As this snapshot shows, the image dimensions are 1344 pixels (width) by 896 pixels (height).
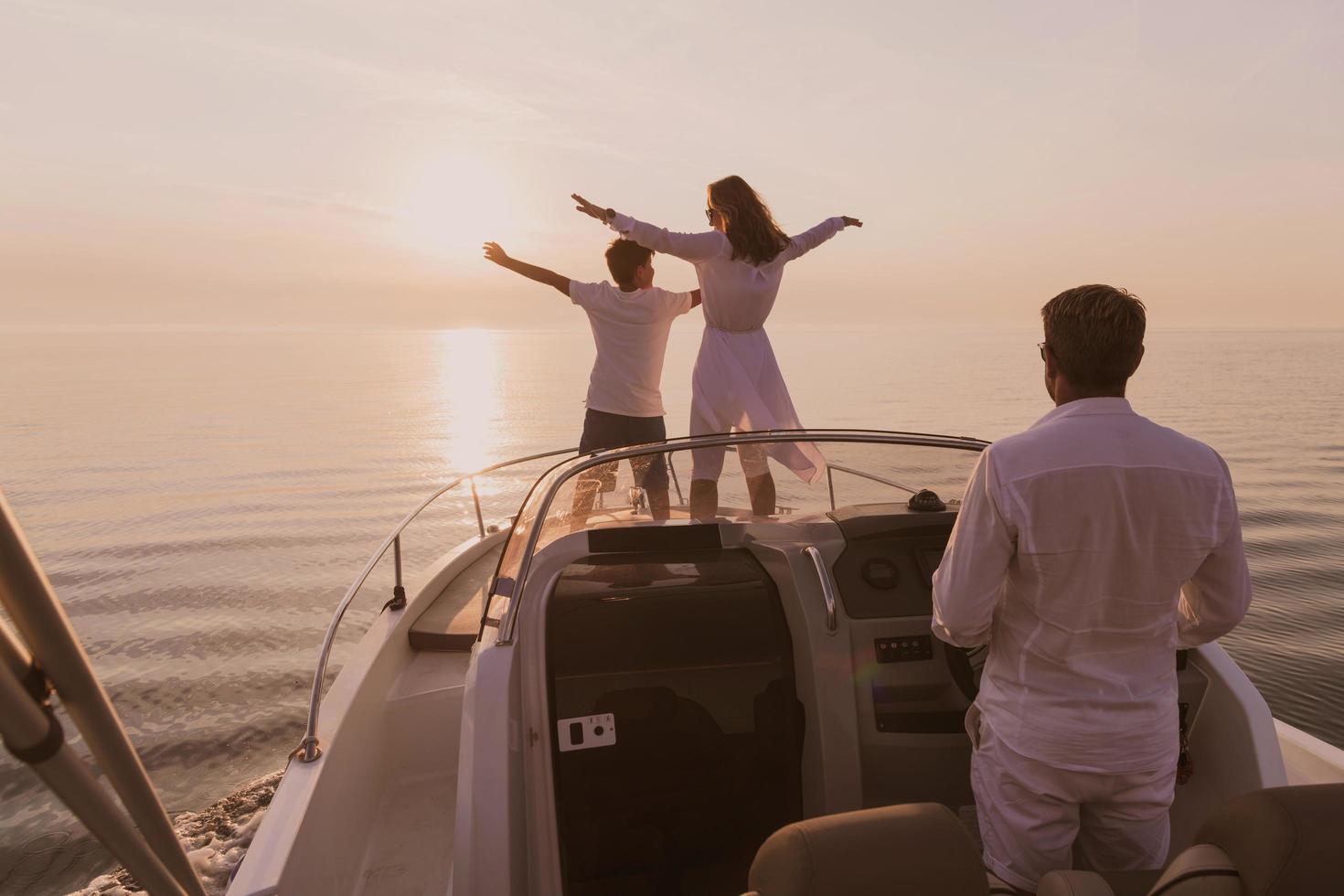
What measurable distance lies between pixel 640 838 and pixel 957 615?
125cm

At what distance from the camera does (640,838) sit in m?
2.27

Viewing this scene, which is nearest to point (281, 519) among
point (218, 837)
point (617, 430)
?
point (218, 837)

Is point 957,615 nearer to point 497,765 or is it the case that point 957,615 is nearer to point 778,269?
point 497,765

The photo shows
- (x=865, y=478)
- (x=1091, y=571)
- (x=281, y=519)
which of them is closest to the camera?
(x=1091, y=571)

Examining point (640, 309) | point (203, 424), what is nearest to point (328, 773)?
point (640, 309)

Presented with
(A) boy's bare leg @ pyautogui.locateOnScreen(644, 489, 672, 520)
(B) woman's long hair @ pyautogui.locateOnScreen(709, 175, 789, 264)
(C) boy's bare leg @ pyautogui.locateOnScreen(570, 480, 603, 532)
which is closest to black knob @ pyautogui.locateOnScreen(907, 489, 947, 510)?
(A) boy's bare leg @ pyautogui.locateOnScreen(644, 489, 672, 520)

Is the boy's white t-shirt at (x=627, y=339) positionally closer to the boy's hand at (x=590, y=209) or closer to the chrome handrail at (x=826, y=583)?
the boy's hand at (x=590, y=209)

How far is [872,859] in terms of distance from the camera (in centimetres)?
114

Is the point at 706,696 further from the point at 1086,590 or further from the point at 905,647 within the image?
the point at 1086,590

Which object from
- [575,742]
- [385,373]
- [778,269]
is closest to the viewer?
[575,742]

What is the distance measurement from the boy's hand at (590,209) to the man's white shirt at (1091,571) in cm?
248

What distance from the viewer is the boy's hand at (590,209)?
357 cm

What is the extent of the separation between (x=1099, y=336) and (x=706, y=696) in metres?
1.57

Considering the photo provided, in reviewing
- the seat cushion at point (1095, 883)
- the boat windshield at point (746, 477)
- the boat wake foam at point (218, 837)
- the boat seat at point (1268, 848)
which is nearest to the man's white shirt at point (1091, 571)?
the seat cushion at point (1095, 883)
